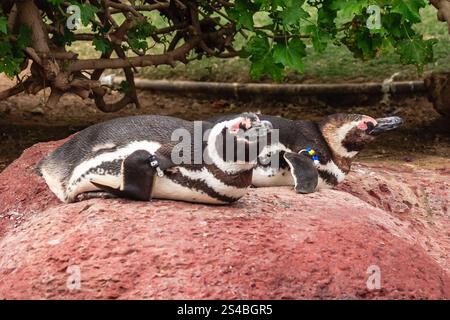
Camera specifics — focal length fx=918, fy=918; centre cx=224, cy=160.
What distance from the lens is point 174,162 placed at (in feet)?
12.2

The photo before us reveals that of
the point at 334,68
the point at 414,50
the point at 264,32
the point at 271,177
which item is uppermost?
the point at 264,32

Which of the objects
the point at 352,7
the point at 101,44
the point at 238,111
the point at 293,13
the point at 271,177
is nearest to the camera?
the point at 271,177

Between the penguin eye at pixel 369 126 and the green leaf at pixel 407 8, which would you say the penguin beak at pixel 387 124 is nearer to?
the penguin eye at pixel 369 126

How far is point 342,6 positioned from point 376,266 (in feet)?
7.71

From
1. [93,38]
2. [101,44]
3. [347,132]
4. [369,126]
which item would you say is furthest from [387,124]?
[93,38]

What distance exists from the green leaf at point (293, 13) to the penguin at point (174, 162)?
1690 millimetres

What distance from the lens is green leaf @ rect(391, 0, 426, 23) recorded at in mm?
5312

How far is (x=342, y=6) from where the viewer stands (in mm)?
5387

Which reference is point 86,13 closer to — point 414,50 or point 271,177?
point 271,177

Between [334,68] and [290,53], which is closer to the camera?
[290,53]

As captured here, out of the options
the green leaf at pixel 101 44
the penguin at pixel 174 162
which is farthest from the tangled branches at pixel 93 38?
the penguin at pixel 174 162

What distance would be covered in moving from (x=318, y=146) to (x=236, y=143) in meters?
1.23

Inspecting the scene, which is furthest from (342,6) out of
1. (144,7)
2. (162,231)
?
(162,231)

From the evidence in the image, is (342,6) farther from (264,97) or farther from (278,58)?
(264,97)
